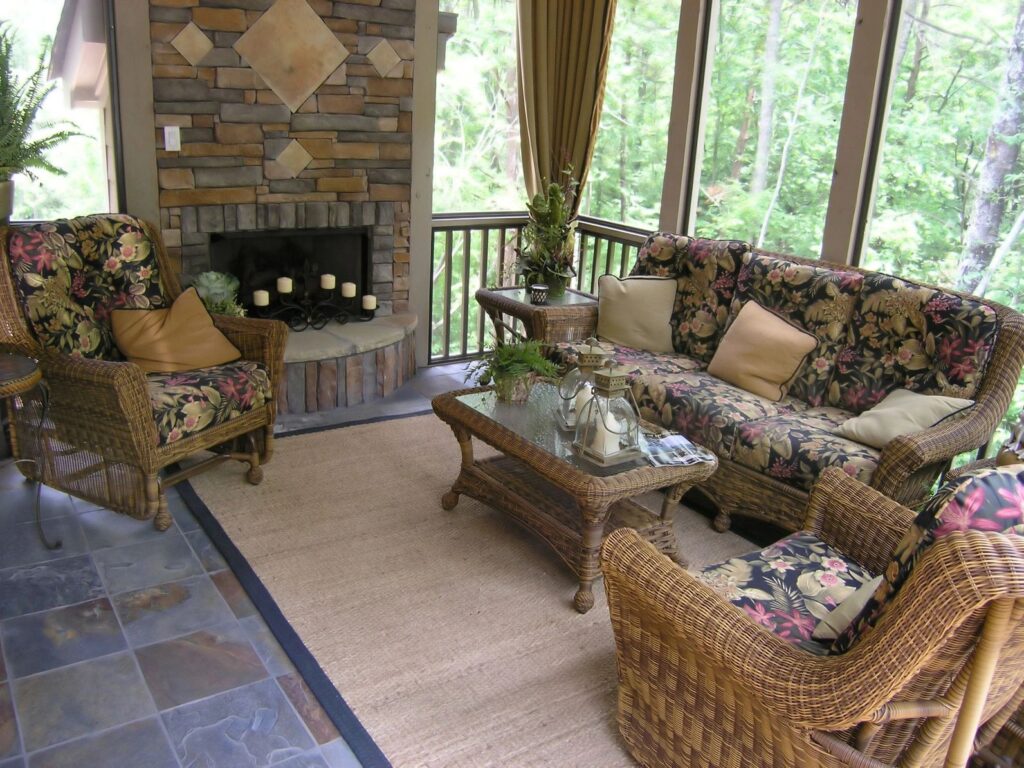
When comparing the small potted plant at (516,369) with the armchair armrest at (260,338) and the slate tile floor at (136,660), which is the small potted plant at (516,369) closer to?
the armchair armrest at (260,338)

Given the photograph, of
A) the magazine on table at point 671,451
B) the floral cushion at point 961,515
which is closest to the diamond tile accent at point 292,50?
the magazine on table at point 671,451

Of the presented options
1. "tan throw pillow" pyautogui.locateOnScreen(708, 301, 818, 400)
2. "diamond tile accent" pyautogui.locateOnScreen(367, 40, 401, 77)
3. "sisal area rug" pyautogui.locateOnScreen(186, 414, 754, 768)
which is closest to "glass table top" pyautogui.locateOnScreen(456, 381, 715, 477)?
"sisal area rug" pyautogui.locateOnScreen(186, 414, 754, 768)

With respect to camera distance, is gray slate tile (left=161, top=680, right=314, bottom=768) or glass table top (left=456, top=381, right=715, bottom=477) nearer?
gray slate tile (left=161, top=680, right=314, bottom=768)

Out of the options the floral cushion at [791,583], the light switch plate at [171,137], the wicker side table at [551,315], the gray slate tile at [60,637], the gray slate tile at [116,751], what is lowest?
the gray slate tile at [116,751]

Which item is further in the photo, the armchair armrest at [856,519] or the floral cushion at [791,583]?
the armchair armrest at [856,519]

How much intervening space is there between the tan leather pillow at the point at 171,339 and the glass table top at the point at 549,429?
3.50 ft

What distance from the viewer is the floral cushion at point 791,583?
2029 millimetres

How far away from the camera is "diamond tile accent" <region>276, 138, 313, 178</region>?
4.49 metres

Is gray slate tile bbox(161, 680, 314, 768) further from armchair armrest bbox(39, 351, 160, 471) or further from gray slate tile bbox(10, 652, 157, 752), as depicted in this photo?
armchair armrest bbox(39, 351, 160, 471)

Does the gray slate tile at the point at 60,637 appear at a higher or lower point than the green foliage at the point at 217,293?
lower

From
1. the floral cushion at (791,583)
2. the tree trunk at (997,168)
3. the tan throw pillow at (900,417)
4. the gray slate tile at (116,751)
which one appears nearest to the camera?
the floral cushion at (791,583)

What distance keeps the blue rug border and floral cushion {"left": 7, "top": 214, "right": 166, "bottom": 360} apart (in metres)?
0.72

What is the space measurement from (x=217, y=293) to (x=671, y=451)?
2396 millimetres

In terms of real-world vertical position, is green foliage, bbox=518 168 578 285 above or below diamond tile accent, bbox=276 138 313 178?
→ below
